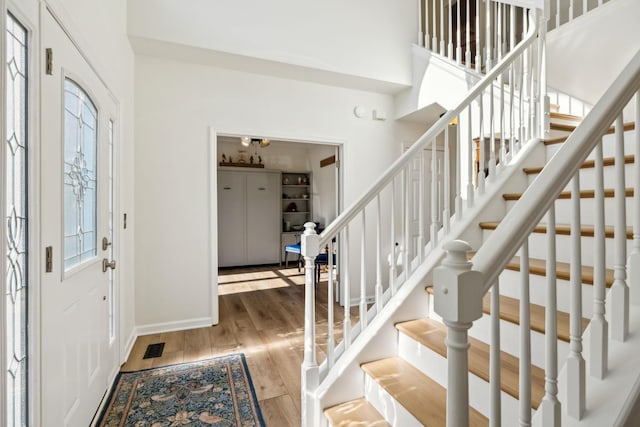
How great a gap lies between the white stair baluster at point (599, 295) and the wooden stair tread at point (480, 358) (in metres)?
0.27

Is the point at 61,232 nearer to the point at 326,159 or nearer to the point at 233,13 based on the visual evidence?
the point at 233,13

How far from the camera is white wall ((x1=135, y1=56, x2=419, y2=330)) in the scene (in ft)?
9.78

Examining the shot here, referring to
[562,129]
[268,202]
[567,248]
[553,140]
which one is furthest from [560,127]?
[268,202]

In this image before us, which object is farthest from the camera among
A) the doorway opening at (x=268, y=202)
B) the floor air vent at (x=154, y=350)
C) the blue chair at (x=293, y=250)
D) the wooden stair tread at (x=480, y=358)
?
the doorway opening at (x=268, y=202)

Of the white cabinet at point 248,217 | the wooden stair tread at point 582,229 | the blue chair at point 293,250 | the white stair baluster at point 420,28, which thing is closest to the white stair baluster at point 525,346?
the wooden stair tread at point 582,229

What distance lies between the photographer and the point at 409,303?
6.22 feet

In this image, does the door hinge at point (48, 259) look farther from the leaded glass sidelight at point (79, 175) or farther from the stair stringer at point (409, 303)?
the stair stringer at point (409, 303)

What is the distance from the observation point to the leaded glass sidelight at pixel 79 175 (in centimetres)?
152

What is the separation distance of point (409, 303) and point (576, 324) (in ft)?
3.45

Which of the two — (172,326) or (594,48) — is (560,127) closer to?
(594,48)

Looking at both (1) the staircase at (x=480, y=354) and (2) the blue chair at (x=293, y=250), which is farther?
(2) the blue chair at (x=293, y=250)

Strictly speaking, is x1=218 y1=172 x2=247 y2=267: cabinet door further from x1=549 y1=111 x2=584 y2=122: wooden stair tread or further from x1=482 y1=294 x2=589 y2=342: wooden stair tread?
x1=482 y1=294 x2=589 y2=342: wooden stair tread

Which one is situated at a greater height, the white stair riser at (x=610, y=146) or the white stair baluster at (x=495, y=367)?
the white stair riser at (x=610, y=146)

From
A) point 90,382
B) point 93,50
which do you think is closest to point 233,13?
point 93,50
